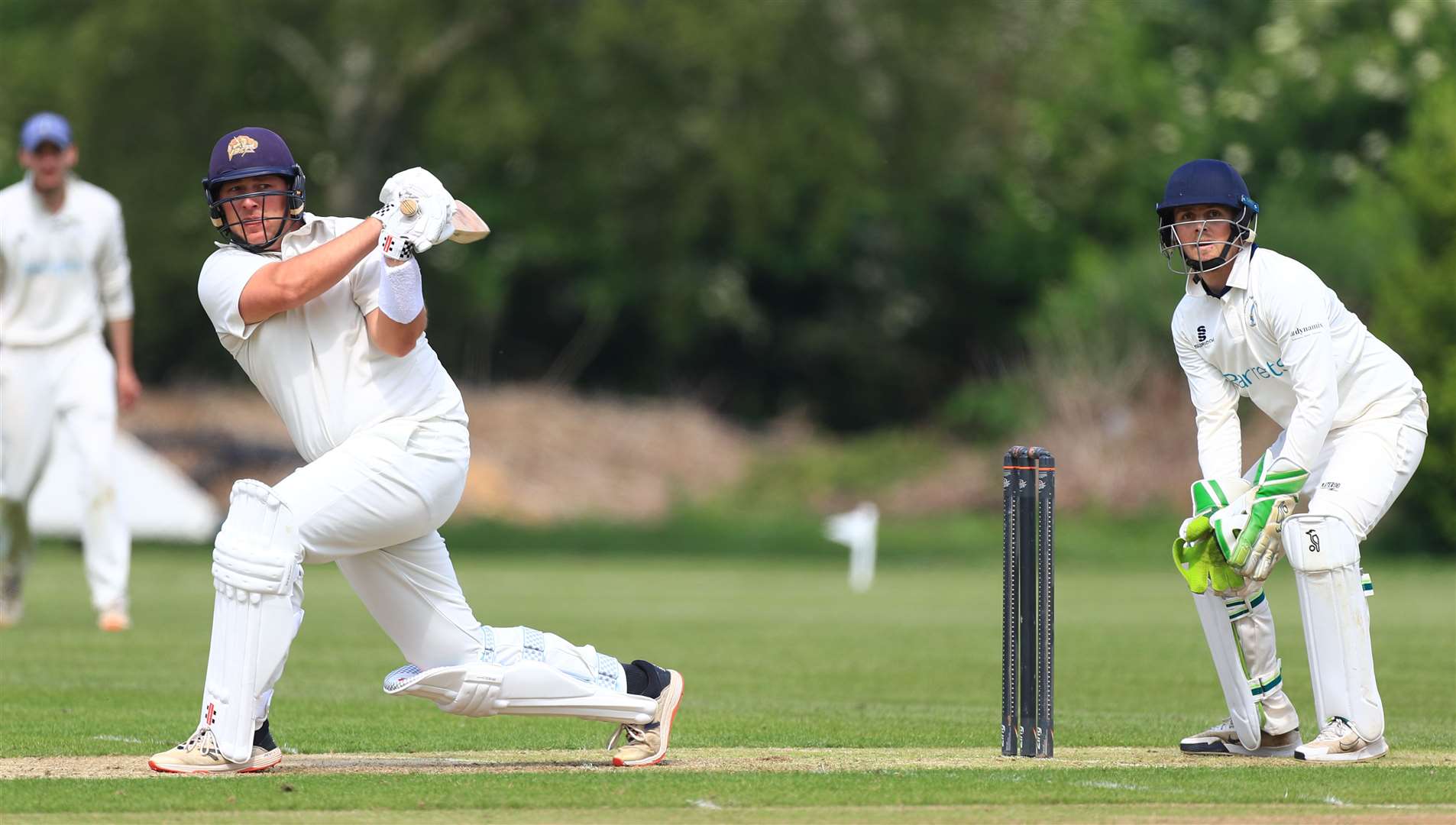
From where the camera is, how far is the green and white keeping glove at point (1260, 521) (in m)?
6.96

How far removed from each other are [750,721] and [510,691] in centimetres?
212

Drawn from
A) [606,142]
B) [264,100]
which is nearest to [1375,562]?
[606,142]

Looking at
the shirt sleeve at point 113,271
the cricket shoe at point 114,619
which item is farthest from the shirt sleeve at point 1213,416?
the cricket shoe at point 114,619

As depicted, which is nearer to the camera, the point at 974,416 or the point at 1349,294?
the point at 1349,294

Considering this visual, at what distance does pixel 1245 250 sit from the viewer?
717 cm

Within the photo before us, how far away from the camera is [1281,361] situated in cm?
710

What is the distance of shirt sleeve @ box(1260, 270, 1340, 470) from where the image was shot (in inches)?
272

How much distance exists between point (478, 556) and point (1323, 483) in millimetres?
19121

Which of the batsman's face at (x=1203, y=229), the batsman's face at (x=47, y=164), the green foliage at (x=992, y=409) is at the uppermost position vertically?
the green foliage at (x=992, y=409)

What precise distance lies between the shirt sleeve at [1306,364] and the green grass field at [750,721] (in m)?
1.14

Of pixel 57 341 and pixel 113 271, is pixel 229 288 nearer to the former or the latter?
pixel 57 341

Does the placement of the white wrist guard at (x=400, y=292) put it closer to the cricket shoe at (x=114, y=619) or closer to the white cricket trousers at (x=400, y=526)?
the white cricket trousers at (x=400, y=526)

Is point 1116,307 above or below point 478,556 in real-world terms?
above

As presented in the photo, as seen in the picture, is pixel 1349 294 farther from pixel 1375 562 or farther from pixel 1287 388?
pixel 1287 388
